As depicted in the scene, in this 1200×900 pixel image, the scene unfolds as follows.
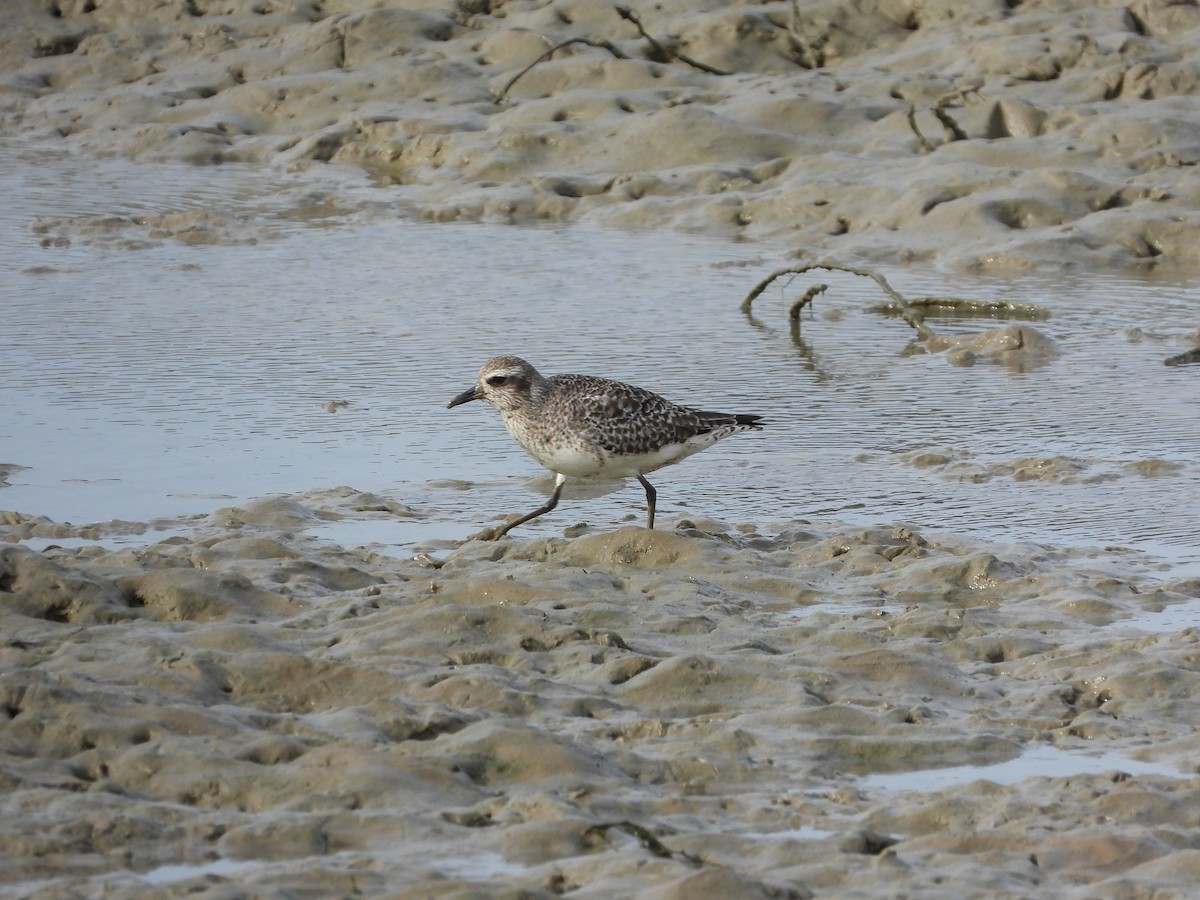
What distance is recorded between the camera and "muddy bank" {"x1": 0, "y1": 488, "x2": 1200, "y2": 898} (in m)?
5.14

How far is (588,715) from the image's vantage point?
6.31 metres

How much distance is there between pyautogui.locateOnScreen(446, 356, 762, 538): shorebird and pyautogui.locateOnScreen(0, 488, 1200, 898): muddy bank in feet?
1.54

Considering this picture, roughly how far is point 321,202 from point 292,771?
1202cm

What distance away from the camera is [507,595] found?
24.5 feet

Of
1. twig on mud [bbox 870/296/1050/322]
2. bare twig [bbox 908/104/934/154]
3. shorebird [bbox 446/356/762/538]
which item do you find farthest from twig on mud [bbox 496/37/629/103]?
shorebird [bbox 446/356/762/538]

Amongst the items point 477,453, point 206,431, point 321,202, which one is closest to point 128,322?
point 206,431

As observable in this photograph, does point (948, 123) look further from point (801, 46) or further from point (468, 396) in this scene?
point (468, 396)

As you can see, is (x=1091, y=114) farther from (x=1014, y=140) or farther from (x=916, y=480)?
(x=916, y=480)

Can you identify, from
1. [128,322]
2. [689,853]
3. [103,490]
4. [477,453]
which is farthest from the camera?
[128,322]

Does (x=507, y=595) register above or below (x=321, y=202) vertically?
below

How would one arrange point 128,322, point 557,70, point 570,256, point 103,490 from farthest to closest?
point 557,70
point 570,256
point 128,322
point 103,490

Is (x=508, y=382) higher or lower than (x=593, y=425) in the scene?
higher

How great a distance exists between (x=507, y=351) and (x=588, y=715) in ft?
19.1

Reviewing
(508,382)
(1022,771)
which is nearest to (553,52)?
(508,382)
